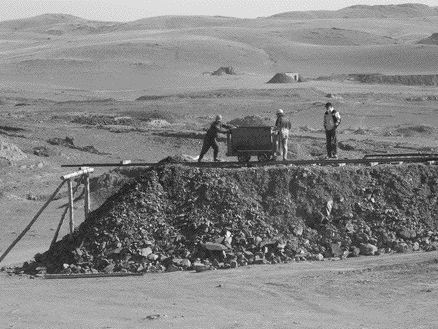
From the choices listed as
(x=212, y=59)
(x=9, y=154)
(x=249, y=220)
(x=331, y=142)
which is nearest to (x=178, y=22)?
(x=212, y=59)

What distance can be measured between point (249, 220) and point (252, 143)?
10.3ft

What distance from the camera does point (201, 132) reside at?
40000 millimetres

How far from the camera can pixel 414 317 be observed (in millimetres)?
14883

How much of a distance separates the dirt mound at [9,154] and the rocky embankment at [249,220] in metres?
14.5

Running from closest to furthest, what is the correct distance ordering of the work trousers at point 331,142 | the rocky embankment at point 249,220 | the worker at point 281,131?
1. the rocky embankment at point 249,220
2. the worker at point 281,131
3. the work trousers at point 331,142

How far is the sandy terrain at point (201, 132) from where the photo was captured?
1577 cm

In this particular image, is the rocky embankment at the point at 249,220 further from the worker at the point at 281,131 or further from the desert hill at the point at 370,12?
the desert hill at the point at 370,12

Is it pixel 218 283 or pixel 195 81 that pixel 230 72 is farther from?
pixel 218 283

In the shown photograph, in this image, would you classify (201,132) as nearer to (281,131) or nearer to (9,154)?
(9,154)

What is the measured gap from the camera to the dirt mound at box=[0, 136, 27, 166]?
109 feet

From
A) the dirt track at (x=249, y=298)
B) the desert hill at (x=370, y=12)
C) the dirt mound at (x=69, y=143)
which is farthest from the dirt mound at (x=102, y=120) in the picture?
the desert hill at (x=370, y=12)

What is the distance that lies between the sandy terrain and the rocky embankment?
576mm

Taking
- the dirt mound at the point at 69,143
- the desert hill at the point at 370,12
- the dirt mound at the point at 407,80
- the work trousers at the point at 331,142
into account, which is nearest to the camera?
the work trousers at the point at 331,142

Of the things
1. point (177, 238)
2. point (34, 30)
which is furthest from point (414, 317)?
point (34, 30)
